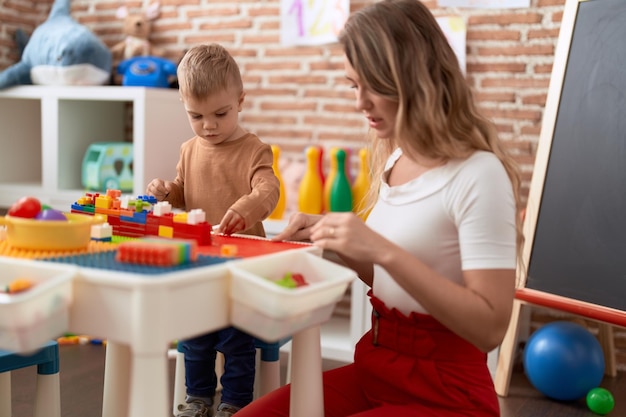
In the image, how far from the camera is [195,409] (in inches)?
83.4

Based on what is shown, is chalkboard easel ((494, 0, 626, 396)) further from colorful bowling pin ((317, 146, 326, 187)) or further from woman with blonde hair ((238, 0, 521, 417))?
woman with blonde hair ((238, 0, 521, 417))

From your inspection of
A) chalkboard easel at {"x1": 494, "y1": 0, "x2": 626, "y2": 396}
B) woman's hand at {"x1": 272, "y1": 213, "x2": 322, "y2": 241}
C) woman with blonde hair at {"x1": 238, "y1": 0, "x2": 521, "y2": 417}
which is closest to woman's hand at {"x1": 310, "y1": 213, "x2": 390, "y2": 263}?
woman with blonde hair at {"x1": 238, "y1": 0, "x2": 521, "y2": 417}

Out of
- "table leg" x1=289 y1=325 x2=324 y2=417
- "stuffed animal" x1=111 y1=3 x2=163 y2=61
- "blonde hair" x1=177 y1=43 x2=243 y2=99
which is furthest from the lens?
"stuffed animal" x1=111 y1=3 x2=163 y2=61

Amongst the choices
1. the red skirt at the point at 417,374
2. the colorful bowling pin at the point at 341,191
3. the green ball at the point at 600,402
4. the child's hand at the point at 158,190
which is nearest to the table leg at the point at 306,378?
the red skirt at the point at 417,374

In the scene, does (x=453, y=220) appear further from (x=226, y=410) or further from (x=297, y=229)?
(x=226, y=410)

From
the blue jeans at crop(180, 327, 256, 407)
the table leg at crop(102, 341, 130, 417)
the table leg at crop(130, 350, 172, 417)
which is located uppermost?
the table leg at crop(130, 350, 172, 417)

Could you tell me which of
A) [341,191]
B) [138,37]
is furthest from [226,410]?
[138,37]

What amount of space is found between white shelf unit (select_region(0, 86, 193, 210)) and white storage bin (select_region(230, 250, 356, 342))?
217cm

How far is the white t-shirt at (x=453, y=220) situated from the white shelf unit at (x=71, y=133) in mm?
2044

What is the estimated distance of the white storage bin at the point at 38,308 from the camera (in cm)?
105

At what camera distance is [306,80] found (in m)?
3.55

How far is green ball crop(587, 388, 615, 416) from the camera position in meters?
2.58

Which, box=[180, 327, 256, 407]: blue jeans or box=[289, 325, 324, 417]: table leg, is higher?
box=[289, 325, 324, 417]: table leg

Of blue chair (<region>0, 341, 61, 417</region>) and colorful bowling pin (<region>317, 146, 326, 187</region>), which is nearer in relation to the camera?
blue chair (<region>0, 341, 61, 417</region>)
